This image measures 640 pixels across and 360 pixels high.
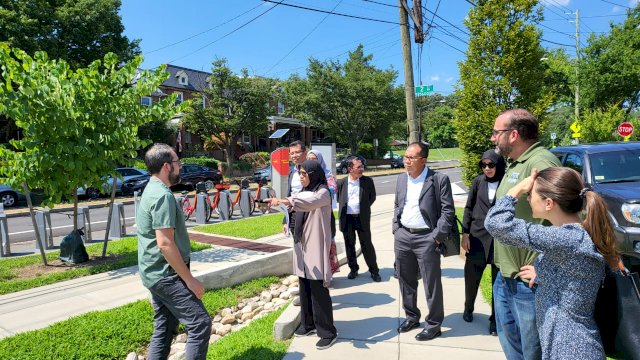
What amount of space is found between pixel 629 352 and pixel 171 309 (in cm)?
274

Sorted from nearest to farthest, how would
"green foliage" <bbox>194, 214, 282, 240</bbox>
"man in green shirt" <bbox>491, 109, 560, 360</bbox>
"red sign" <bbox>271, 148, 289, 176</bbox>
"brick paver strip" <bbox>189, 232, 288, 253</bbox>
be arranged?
"man in green shirt" <bbox>491, 109, 560, 360</bbox>, "brick paver strip" <bbox>189, 232, 288, 253</bbox>, "green foliage" <bbox>194, 214, 282, 240</bbox>, "red sign" <bbox>271, 148, 289, 176</bbox>

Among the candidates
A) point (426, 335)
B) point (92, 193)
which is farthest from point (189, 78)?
point (426, 335)

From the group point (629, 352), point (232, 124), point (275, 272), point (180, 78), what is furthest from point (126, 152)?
point (180, 78)

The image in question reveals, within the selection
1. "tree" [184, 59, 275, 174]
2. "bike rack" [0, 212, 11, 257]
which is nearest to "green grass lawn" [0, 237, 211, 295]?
"bike rack" [0, 212, 11, 257]

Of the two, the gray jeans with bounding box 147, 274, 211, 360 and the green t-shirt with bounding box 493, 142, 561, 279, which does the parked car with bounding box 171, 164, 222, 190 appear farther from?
the green t-shirt with bounding box 493, 142, 561, 279

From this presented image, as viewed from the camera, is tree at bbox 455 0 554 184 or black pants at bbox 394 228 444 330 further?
tree at bbox 455 0 554 184

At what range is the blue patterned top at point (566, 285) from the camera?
1945 mm

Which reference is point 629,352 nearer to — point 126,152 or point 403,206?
point 403,206

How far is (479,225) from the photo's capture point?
173 inches

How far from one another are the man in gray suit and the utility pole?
4821mm

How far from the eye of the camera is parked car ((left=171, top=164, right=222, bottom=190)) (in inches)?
965

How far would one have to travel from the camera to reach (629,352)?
1.85 metres

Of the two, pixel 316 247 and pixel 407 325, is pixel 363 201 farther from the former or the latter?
pixel 316 247

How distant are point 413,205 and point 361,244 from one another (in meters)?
2.23
